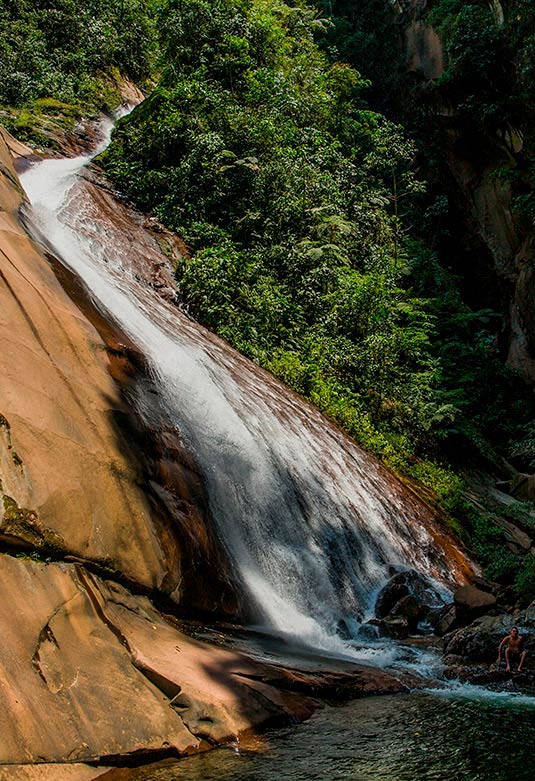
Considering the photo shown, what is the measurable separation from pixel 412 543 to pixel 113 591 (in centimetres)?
729

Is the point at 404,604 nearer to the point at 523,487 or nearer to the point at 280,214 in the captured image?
the point at 523,487

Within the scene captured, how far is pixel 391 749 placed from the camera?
4906 mm

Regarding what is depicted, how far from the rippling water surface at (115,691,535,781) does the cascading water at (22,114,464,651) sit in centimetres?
220

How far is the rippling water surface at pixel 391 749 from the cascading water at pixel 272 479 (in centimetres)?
220

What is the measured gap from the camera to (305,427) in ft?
39.7

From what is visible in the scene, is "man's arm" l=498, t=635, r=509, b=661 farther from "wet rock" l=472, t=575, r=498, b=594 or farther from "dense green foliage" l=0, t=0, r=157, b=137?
"dense green foliage" l=0, t=0, r=157, b=137

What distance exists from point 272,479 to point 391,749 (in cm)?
499

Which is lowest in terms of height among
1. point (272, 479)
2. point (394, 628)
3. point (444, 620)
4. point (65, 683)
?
point (65, 683)

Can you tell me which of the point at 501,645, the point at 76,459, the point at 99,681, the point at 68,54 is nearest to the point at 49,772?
the point at 99,681

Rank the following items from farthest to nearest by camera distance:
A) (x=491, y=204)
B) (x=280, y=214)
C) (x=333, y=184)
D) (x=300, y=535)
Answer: (x=491, y=204), (x=333, y=184), (x=280, y=214), (x=300, y=535)

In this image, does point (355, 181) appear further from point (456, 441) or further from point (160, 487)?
point (160, 487)

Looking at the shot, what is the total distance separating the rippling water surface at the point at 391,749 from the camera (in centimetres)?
435

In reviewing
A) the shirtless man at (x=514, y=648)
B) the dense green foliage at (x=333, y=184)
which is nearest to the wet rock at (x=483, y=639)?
the shirtless man at (x=514, y=648)

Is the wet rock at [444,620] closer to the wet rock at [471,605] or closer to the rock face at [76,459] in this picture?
the wet rock at [471,605]
